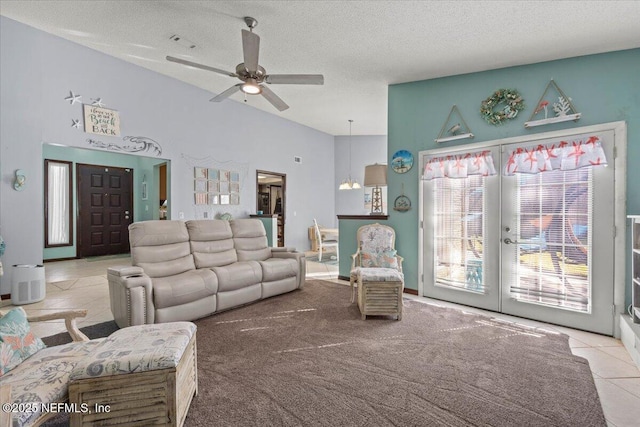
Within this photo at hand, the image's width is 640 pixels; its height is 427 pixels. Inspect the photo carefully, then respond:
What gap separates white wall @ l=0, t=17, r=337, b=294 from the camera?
12.1 feet

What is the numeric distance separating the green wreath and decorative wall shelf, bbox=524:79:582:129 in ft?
0.59

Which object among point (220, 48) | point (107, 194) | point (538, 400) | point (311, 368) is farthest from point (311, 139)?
point (538, 400)

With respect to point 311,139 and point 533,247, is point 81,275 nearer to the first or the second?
point 311,139

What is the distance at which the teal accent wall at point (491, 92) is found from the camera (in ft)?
9.57

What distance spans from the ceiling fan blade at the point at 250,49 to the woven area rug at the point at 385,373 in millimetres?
2558

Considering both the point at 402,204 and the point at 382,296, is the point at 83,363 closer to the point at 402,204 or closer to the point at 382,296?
the point at 382,296

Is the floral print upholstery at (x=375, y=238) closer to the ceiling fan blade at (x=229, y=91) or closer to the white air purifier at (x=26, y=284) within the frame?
the ceiling fan blade at (x=229, y=91)

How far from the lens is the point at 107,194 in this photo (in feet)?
23.4

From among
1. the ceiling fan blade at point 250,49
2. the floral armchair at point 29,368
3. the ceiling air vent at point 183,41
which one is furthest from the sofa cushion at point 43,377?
the ceiling air vent at point 183,41

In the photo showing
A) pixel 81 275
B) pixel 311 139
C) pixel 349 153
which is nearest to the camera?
pixel 81 275

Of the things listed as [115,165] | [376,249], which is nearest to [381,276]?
[376,249]

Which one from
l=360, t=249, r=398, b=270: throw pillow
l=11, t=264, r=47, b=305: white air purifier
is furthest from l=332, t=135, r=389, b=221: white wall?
l=11, t=264, r=47, b=305: white air purifier

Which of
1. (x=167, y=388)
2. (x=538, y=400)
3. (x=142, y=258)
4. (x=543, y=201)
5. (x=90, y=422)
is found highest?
(x=543, y=201)

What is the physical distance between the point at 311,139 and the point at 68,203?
568cm
